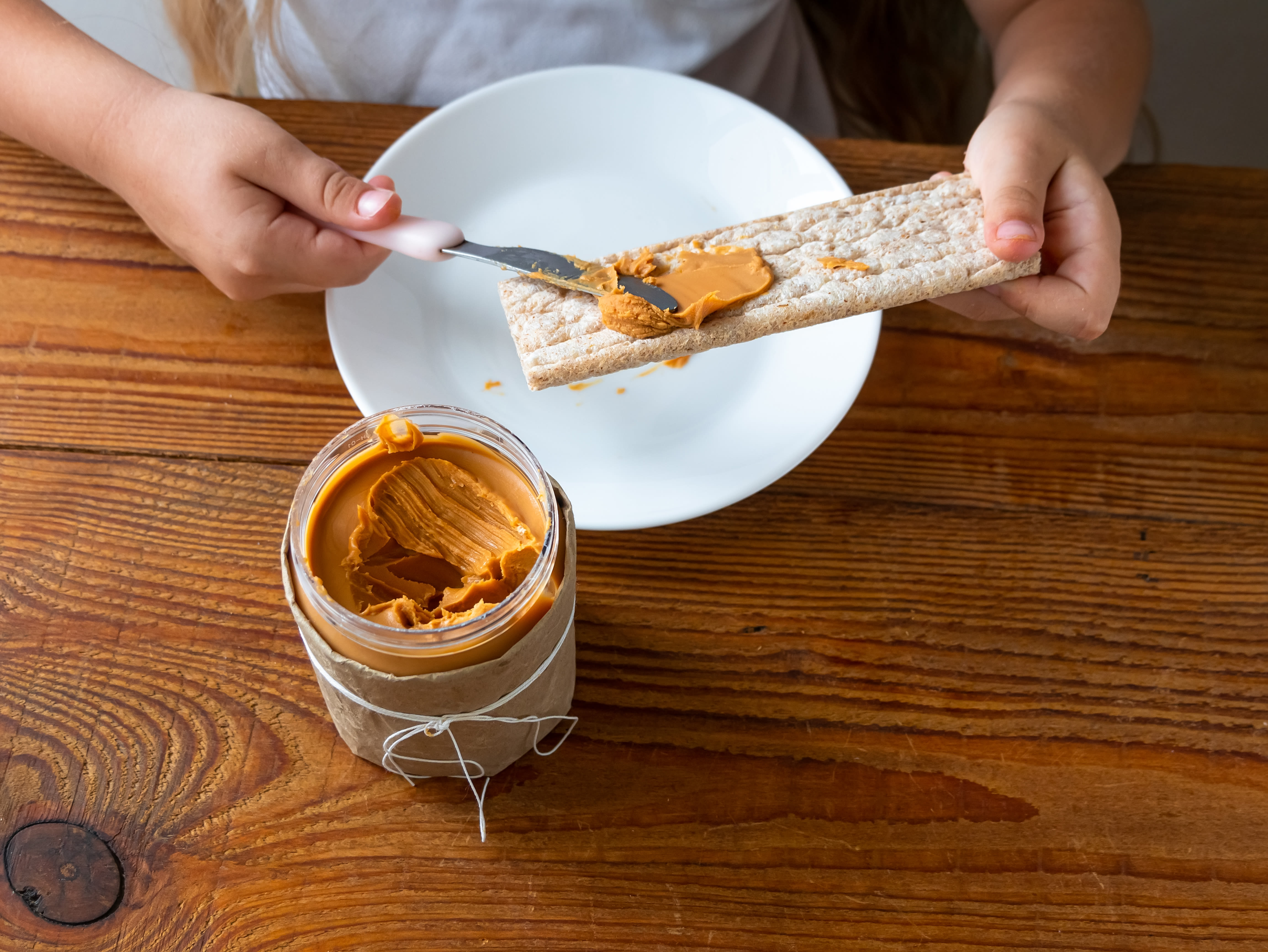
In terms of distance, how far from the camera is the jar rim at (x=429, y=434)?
1.73ft

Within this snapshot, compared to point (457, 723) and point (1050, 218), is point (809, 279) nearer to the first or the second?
point (1050, 218)

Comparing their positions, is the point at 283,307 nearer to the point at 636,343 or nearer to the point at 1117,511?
the point at 636,343

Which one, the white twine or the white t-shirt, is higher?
the white t-shirt

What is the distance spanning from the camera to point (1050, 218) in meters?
0.91

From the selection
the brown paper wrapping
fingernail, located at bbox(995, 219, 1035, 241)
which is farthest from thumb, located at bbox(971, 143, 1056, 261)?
the brown paper wrapping

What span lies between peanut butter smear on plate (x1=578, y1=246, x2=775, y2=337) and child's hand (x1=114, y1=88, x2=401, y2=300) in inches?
8.4

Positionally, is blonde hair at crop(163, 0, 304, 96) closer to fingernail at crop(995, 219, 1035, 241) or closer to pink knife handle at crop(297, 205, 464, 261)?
pink knife handle at crop(297, 205, 464, 261)

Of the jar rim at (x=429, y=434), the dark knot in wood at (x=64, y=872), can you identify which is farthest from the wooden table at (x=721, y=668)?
the jar rim at (x=429, y=434)

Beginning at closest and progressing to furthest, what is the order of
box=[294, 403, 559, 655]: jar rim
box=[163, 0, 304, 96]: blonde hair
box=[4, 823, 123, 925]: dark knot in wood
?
box=[294, 403, 559, 655]: jar rim, box=[4, 823, 123, 925]: dark knot in wood, box=[163, 0, 304, 96]: blonde hair

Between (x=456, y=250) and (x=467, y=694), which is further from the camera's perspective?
(x=456, y=250)

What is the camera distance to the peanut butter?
0.57 metres

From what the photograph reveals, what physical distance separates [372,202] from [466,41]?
0.42m

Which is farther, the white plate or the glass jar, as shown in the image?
the white plate

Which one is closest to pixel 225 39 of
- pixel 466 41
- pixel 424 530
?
pixel 466 41
